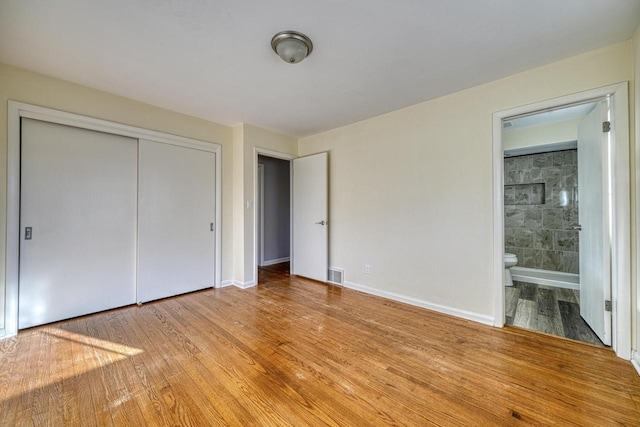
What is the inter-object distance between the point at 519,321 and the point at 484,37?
2.60 meters

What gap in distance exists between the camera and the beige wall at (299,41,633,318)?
7.55 ft

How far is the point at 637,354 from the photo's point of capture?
179cm

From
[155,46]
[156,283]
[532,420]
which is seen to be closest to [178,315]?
[156,283]

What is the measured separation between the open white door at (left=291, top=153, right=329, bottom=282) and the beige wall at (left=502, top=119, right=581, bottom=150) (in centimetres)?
300

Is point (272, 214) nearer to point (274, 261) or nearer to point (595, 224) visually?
point (274, 261)

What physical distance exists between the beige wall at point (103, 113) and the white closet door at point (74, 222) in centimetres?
17

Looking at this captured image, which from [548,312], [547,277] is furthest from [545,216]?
[548,312]

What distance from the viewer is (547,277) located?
162 inches

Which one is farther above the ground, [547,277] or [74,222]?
[74,222]

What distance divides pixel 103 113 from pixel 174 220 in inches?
53.0

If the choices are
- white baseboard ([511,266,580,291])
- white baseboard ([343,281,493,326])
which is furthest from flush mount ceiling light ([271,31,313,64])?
white baseboard ([511,266,580,291])

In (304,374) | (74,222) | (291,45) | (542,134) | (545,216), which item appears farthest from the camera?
(545,216)

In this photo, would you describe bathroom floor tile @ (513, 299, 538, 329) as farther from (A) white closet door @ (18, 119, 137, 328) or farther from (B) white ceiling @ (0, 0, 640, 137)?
(A) white closet door @ (18, 119, 137, 328)

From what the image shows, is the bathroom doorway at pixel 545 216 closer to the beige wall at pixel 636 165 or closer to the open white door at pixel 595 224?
the open white door at pixel 595 224
